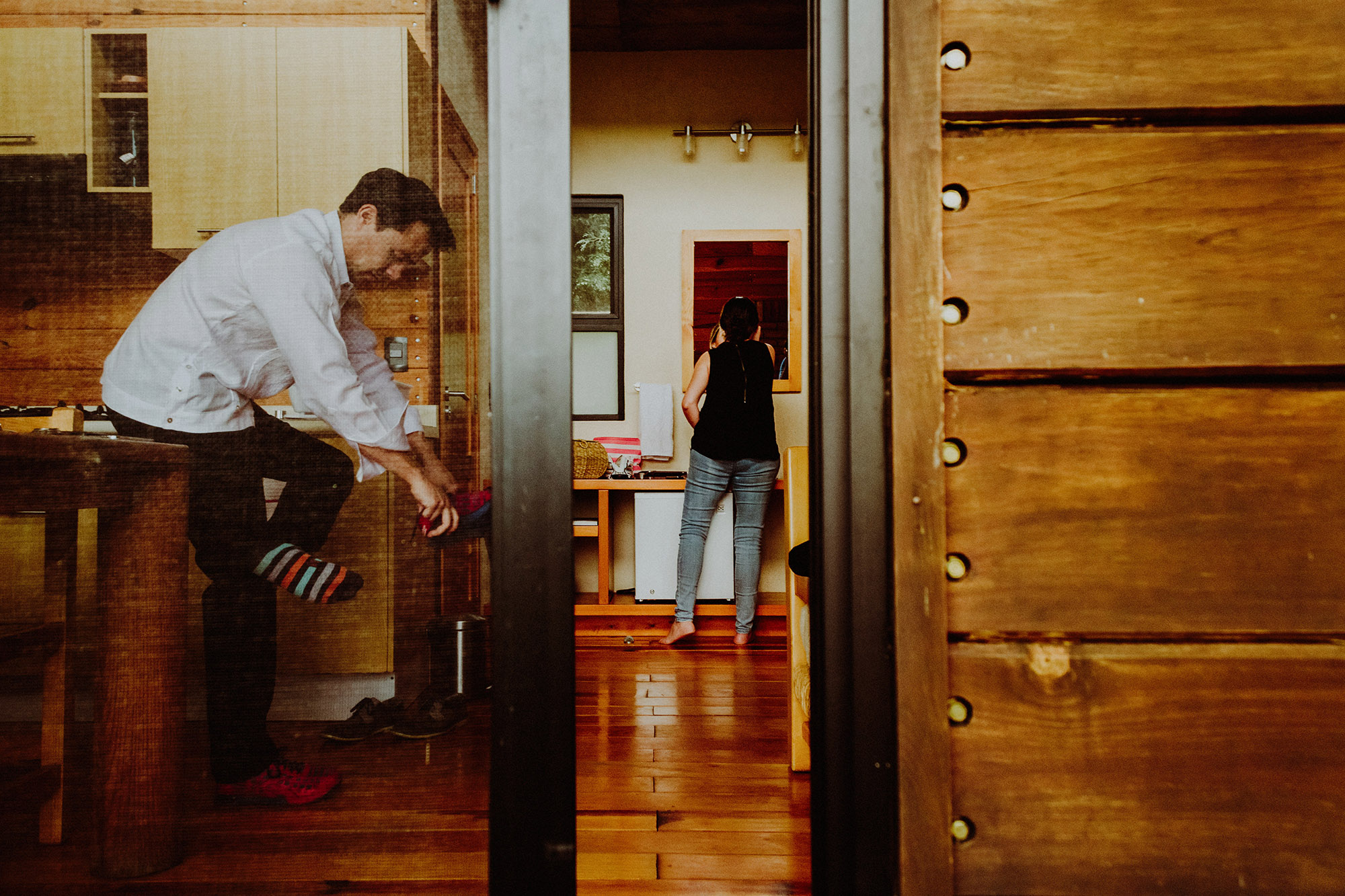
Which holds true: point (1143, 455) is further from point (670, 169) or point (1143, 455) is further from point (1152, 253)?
point (670, 169)

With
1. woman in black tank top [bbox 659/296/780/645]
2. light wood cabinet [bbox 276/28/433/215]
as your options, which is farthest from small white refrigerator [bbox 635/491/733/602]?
light wood cabinet [bbox 276/28/433/215]

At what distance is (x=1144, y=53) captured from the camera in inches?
32.3

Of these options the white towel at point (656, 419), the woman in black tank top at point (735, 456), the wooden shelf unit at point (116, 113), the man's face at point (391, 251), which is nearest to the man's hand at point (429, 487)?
the man's face at point (391, 251)

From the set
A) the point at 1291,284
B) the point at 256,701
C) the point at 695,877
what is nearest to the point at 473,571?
the point at 256,701

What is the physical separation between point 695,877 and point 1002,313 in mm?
1073

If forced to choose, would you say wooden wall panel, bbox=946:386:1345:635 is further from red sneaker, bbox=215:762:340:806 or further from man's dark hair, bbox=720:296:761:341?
man's dark hair, bbox=720:296:761:341

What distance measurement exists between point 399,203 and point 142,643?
0.65 m

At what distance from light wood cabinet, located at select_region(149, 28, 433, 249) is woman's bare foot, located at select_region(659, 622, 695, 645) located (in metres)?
2.35

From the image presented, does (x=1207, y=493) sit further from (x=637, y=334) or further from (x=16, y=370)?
(x=637, y=334)

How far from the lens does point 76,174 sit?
2.95 ft

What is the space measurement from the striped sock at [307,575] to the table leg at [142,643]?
0.36 feet

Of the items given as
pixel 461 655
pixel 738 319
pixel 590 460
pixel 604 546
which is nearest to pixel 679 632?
pixel 604 546

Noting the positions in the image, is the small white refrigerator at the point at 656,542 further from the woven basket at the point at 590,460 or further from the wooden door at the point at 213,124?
the wooden door at the point at 213,124

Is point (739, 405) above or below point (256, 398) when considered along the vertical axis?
above
